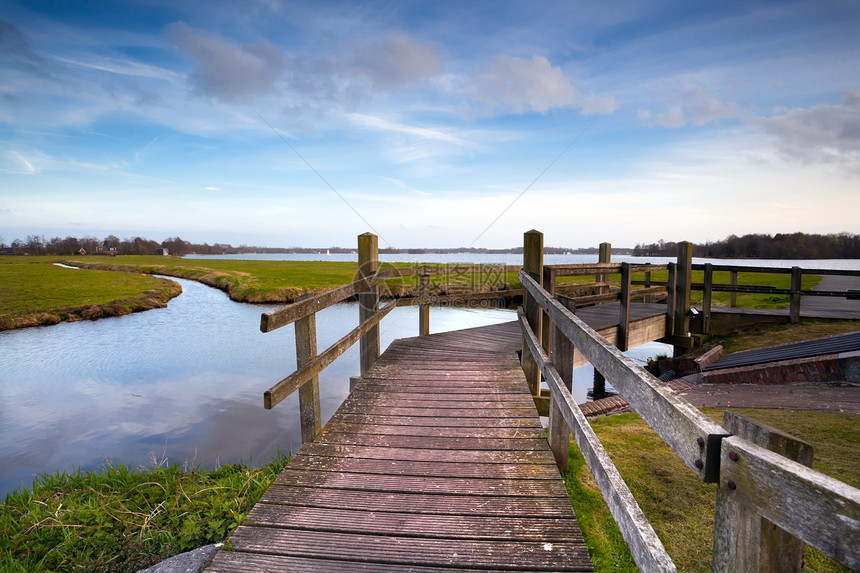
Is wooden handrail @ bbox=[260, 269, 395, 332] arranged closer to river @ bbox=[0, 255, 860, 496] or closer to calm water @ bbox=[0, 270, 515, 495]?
calm water @ bbox=[0, 270, 515, 495]

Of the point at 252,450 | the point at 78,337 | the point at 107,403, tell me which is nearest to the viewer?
the point at 252,450

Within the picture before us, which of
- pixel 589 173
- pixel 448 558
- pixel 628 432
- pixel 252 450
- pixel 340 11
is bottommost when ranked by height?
pixel 252 450

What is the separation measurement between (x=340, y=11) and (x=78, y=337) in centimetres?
1738

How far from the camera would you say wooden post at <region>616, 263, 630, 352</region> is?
26.4 ft

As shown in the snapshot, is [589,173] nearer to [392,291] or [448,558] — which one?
[392,291]

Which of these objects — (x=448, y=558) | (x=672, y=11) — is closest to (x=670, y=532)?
(x=448, y=558)

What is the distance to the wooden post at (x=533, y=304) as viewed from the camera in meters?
5.60

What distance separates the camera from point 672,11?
14.2 m

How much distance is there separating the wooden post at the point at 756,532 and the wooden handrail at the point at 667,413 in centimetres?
6

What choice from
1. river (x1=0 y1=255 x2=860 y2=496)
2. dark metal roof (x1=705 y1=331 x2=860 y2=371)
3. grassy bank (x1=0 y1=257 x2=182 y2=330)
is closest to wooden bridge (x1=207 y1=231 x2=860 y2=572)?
river (x1=0 y1=255 x2=860 y2=496)

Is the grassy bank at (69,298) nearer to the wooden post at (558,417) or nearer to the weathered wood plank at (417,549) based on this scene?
the weathered wood plank at (417,549)

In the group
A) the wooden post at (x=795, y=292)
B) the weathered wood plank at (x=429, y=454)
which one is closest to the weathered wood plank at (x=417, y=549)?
the weathered wood plank at (x=429, y=454)

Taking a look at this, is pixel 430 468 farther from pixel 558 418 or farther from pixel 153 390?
pixel 153 390

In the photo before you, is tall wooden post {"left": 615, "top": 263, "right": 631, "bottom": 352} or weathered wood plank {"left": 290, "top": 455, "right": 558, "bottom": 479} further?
tall wooden post {"left": 615, "top": 263, "right": 631, "bottom": 352}
